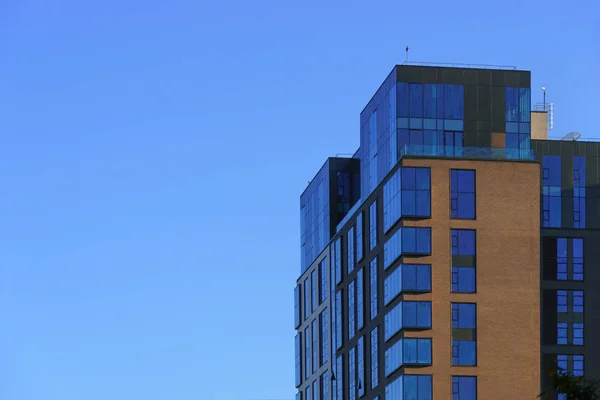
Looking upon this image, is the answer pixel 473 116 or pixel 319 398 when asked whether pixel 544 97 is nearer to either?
pixel 473 116

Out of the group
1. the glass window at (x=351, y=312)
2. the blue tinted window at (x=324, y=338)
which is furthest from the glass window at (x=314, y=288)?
the glass window at (x=351, y=312)

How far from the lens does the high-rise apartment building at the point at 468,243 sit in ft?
345

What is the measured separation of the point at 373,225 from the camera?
115 metres

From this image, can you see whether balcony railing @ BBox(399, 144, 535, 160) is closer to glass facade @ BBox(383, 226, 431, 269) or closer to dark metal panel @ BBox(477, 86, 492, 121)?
dark metal panel @ BBox(477, 86, 492, 121)

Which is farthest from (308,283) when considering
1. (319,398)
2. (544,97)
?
(544,97)

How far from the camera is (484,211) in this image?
4215 inches

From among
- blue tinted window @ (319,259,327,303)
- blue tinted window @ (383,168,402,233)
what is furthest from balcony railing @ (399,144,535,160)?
blue tinted window @ (319,259,327,303)

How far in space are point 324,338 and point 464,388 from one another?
101ft

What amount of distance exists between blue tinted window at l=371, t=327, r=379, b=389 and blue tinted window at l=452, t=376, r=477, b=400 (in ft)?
30.7

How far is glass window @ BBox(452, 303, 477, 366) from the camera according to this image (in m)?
105

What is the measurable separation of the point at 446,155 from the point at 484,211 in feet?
16.6

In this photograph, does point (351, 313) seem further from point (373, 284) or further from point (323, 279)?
point (323, 279)

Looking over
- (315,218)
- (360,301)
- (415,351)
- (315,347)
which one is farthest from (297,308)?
(415,351)

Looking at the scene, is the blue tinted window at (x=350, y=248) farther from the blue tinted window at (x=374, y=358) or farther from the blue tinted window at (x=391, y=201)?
the blue tinted window at (x=391, y=201)
